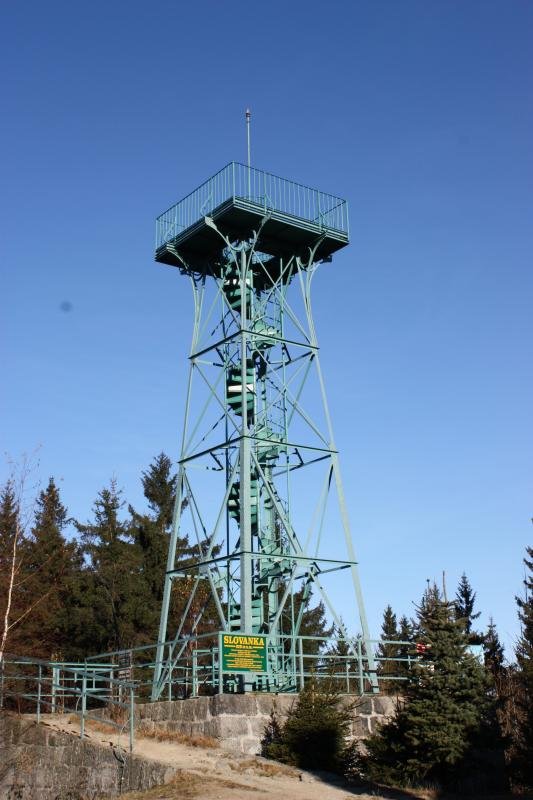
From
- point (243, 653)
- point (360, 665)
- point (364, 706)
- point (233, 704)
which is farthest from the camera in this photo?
point (360, 665)

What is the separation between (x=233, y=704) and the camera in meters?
19.1

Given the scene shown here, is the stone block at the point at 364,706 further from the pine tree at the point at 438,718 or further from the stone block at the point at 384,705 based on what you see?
the pine tree at the point at 438,718

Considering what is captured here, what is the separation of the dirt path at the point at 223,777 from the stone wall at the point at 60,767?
11.6 inches

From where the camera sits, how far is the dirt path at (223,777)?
1520 cm

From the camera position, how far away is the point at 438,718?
1742cm

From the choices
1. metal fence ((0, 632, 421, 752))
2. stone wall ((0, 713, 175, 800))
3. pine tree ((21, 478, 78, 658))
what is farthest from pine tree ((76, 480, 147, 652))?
stone wall ((0, 713, 175, 800))

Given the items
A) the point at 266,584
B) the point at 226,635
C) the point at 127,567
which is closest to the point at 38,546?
the point at 127,567

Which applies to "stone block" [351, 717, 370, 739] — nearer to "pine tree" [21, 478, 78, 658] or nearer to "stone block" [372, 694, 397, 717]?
"stone block" [372, 694, 397, 717]

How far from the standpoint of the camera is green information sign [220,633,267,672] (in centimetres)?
1992

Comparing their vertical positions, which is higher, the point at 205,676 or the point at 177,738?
the point at 205,676

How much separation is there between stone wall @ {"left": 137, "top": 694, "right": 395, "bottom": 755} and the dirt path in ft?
1.73

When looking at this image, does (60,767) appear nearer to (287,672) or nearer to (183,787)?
(183,787)

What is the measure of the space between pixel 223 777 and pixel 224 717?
262 centimetres

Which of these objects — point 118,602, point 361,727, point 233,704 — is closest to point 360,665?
point 361,727
